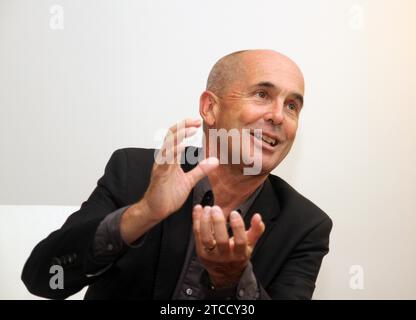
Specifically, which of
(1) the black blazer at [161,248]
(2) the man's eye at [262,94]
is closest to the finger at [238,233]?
(1) the black blazer at [161,248]

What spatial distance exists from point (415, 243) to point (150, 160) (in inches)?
43.2

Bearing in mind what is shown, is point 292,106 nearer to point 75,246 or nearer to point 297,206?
point 297,206

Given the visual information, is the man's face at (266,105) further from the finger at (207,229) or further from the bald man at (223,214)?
the finger at (207,229)

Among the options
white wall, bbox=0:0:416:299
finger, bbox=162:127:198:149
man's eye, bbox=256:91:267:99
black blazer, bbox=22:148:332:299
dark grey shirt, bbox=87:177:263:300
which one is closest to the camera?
finger, bbox=162:127:198:149

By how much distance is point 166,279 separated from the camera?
1.18 meters

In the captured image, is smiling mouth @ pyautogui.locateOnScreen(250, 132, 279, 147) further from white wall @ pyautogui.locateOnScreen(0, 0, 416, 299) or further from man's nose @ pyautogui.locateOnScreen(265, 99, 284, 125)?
white wall @ pyautogui.locateOnScreen(0, 0, 416, 299)

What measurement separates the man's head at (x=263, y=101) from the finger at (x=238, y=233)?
325 millimetres

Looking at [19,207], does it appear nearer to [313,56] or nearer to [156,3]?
[156,3]

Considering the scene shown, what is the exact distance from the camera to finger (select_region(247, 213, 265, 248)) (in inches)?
37.4

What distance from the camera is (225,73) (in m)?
1.31

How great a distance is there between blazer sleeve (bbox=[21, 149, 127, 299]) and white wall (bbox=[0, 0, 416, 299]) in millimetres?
371

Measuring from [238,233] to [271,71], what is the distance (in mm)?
512

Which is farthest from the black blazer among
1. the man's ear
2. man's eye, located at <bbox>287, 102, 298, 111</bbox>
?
man's eye, located at <bbox>287, 102, 298, 111</bbox>
